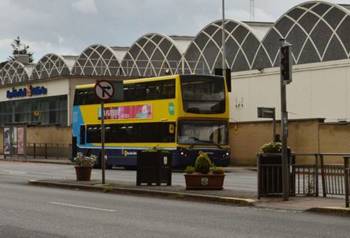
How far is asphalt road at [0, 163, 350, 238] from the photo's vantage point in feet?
38.5

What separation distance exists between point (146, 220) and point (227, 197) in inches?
162

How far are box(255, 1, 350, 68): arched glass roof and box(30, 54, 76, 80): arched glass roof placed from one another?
24.8 meters

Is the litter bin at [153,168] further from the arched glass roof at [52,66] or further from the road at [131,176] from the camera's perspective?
the arched glass roof at [52,66]

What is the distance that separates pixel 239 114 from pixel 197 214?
40.5 meters

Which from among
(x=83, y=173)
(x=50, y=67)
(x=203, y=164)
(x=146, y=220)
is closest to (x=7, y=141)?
(x=50, y=67)

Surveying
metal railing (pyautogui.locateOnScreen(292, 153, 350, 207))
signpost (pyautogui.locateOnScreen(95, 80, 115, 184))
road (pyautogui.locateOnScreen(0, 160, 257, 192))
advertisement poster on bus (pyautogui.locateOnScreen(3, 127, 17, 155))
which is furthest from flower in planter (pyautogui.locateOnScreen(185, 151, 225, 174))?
advertisement poster on bus (pyautogui.locateOnScreen(3, 127, 17, 155))

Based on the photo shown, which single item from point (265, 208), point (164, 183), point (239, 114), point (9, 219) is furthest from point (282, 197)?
point (239, 114)

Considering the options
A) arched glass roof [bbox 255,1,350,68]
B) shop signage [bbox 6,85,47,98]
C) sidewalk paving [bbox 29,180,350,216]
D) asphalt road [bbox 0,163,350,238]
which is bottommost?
asphalt road [bbox 0,163,350,238]

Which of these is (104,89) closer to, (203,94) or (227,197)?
(227,197)

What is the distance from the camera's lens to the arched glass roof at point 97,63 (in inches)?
2837

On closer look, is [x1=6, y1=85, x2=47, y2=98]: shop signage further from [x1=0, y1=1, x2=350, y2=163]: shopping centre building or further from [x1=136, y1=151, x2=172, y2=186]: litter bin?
[x1=136, y1=151, x2=172, y2=186]: litter bin

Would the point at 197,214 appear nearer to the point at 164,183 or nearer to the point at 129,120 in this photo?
the point at 164,183

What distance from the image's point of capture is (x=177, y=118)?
112ft

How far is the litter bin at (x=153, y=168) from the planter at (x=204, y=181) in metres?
1.78
